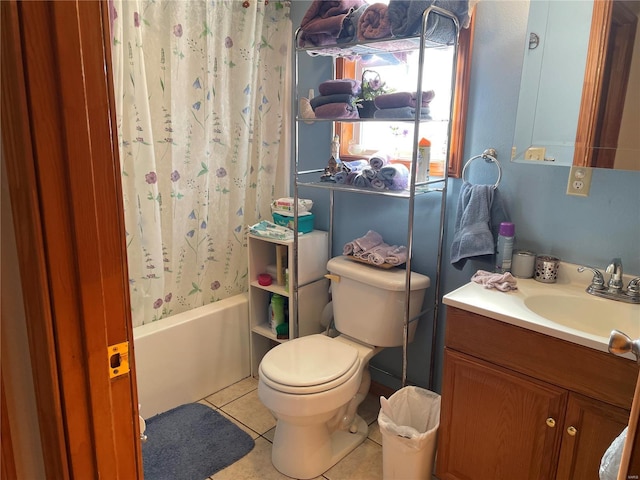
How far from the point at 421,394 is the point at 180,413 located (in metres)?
1.17

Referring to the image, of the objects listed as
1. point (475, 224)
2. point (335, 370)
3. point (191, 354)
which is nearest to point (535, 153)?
point (475, 224)

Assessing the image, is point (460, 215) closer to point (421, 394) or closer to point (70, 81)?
point (421, 394)

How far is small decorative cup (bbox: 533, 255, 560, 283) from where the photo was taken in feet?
5.67

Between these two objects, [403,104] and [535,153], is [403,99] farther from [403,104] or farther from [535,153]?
[535,153]

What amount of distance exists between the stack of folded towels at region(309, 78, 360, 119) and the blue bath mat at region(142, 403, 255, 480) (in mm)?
1503

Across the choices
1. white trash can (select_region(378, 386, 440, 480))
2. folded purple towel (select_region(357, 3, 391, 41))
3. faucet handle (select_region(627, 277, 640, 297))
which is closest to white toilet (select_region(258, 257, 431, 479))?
white trash can (select_region(378, 386, 440, 480))

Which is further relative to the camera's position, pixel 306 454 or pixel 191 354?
pixel 191 354

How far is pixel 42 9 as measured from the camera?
2.02 feet

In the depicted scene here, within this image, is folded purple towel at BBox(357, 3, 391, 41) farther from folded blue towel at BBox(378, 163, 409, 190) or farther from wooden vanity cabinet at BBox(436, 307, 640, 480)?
wooden vanity cabinet at BBox(436, 307, 640, 480)

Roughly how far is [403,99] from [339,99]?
317 mm

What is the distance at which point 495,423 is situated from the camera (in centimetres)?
158

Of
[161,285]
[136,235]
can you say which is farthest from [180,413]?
[136,235]

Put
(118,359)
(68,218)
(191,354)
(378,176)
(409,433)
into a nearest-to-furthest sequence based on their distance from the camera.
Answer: (68,218) → (118,359) → (409,433) → (378,176) → (191,354)

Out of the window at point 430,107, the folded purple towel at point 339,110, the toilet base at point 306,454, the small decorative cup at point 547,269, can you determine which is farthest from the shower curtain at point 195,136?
the small decorative cup at point 547,269
